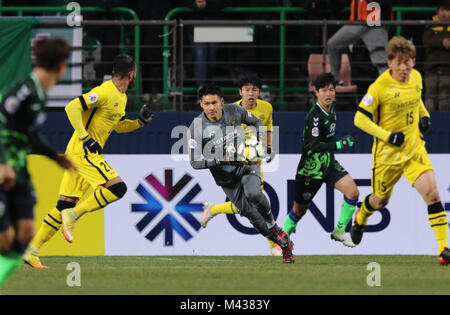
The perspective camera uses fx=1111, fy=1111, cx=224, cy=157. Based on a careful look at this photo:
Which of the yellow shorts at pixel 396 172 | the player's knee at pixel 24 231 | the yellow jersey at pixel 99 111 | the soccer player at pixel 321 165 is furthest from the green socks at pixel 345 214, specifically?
the player's knee at pixel 24 231

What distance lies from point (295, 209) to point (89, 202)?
263 centimetres

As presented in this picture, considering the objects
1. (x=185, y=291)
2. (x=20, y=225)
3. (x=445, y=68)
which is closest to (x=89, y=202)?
(x=185, y=291)

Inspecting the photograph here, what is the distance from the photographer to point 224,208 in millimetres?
13609

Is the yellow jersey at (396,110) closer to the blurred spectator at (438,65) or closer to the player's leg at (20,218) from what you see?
the blurred spectator at (438,65)

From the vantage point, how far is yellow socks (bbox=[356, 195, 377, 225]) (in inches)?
471

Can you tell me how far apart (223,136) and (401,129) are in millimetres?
2035

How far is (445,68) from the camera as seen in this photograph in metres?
15.0

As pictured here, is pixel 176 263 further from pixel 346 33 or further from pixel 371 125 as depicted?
pixel 346 33

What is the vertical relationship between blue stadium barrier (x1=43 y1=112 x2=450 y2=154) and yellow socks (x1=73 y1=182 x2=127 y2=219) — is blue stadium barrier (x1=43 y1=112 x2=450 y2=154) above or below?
above

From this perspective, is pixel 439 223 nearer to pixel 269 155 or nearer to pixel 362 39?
pixel 269 155

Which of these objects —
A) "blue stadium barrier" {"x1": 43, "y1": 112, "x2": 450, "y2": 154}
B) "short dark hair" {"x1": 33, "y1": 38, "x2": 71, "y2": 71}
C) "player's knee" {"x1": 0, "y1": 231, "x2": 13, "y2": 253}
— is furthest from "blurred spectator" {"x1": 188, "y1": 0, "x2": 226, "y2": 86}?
"player's knee" {"x1": 0, "y1": 231, "x2": 13, "y2": 253}

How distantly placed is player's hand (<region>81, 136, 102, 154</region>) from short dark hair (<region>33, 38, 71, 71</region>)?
153 inches

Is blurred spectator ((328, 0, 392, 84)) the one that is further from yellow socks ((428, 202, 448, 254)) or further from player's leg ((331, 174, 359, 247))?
yellow socks ((428, 202, 448, 254))

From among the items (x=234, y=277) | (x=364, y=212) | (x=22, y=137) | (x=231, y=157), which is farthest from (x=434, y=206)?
(x=22, y=137)
